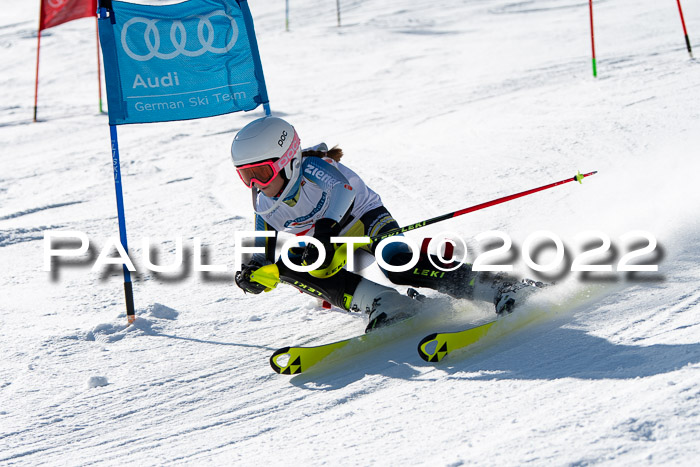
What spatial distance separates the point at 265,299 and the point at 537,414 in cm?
279

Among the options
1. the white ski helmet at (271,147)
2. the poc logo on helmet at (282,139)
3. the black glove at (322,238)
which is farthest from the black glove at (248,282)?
the poc logo on helmet at (282,139)

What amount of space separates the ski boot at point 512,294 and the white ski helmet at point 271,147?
1.39 m

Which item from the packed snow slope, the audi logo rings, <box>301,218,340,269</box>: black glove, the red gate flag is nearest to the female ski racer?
<box>301,218,340,269</box>: black glove

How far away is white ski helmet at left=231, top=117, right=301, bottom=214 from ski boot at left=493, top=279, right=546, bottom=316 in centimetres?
139

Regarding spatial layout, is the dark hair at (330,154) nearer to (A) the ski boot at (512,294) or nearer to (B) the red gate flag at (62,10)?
(A) the ski boot at (512,294)

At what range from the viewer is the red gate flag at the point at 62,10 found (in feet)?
38.4

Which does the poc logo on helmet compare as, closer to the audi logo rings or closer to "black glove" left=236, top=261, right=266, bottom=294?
"black glove" left=236, top=261, right=266, bottom=294

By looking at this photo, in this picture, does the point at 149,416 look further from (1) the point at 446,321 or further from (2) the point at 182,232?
(2) the point at 182,232

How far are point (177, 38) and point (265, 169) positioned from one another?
4.66 ft

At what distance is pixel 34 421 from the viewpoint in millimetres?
3732

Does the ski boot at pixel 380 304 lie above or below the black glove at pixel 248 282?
below

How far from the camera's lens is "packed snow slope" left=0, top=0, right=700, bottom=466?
3.03m

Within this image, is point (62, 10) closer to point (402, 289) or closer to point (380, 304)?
point (402, 289)

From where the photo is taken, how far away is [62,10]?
11.7 metres
